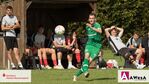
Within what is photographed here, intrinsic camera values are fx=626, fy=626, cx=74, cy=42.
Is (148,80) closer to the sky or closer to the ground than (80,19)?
closer to the ground

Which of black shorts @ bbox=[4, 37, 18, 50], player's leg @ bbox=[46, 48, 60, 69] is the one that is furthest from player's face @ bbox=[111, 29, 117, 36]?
black shorts @ bbox=[4, 37, 18, 50]

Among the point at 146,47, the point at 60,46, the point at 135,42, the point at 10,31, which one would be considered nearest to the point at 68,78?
the point at 10,31

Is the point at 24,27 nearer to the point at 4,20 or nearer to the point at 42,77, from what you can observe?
the point at 4,20

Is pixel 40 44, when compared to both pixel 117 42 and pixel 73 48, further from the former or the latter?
pixel 117 42

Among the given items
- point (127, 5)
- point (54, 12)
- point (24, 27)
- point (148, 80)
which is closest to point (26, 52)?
point (24, 27)

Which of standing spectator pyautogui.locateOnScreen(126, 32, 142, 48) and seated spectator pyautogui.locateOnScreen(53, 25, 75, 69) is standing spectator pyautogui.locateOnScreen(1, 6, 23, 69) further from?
standing spectator pyautogui.locateOnScreen(126, 32, 142, 48)

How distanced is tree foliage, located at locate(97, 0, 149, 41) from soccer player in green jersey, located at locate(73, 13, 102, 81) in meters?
27.9

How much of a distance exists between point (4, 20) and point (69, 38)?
3931 mm

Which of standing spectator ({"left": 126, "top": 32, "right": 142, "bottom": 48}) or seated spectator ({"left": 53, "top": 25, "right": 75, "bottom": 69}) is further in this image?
standing spectator ({"left": 126, "top": 32, "right": 142, "bottom": 48})

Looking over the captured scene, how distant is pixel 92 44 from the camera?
16.6 meters

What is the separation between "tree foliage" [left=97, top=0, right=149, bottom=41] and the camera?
1779 inches

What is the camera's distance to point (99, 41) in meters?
16.7

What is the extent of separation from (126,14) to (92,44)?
2857 cm

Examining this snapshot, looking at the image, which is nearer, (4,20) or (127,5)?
(4,20)
